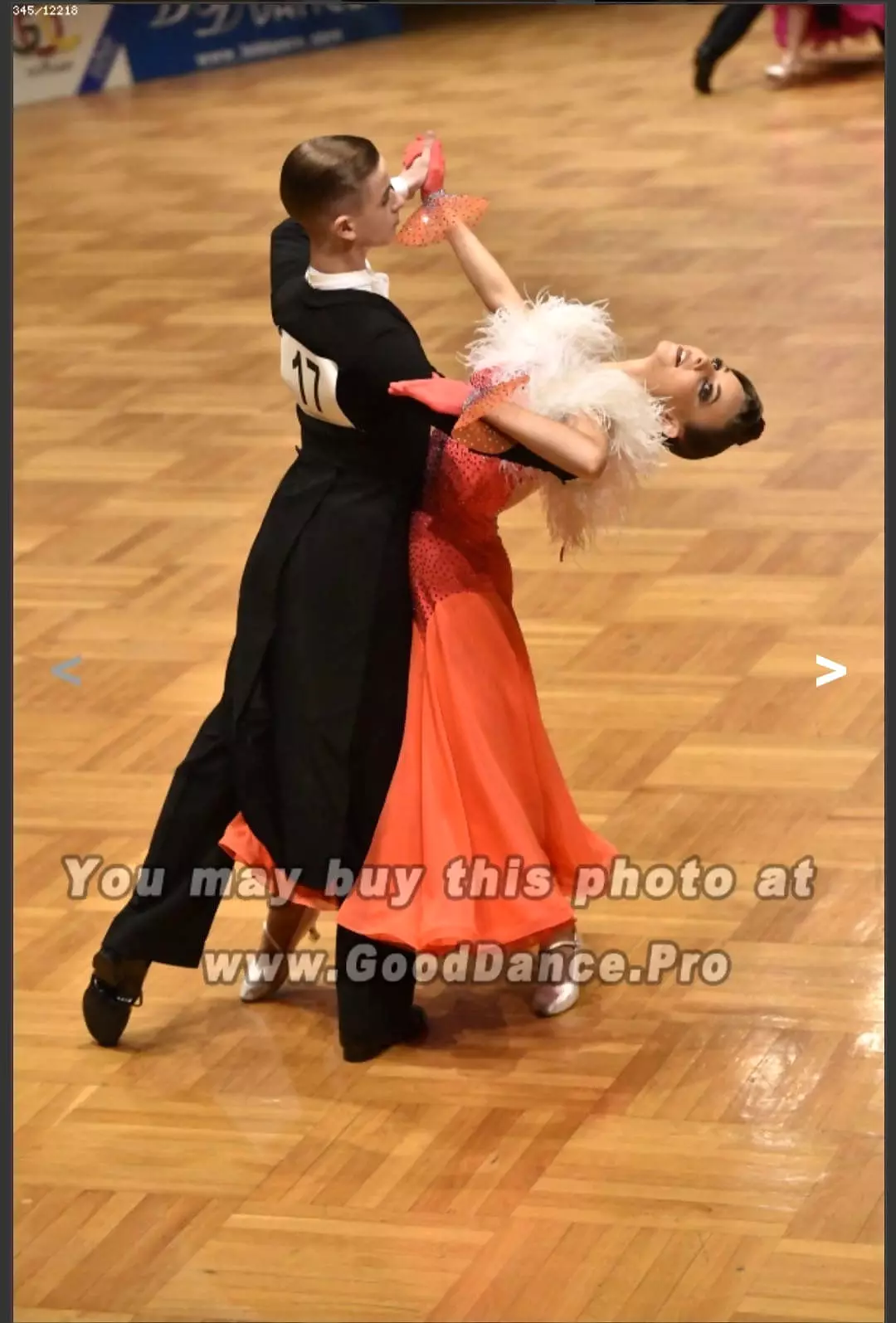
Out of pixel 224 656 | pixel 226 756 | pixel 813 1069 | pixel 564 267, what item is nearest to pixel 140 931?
pixel 226 756

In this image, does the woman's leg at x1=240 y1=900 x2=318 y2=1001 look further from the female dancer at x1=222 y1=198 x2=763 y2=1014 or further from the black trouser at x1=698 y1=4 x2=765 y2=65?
the black trouser at x1=698 y1=4 x2=765 y2=65

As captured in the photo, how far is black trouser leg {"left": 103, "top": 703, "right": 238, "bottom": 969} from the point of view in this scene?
267cm

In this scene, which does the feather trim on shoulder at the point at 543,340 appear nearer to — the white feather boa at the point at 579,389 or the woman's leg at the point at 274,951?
the white feather boa at the point at 579,389

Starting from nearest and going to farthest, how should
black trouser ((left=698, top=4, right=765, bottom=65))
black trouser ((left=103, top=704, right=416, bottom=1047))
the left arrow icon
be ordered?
black trouser ((left=103, top=704, right=416, bottom=1047)) → the left arrow icon → black trouser ((left=698, top=4, right=765, bottom=65))

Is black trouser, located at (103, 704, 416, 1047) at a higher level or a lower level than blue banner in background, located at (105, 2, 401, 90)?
higher

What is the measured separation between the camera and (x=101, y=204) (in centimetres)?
761

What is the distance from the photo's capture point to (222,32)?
408 inches

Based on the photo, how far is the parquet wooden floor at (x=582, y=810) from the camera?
2.32m

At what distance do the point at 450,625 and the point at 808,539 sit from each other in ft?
6.06

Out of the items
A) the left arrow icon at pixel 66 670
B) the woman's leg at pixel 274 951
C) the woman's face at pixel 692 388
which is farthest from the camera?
the left arrow icon at pixel 66 670

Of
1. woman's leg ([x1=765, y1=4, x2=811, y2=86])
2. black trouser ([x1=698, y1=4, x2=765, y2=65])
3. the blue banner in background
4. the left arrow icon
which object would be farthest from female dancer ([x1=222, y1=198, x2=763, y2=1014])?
the blue banner in background

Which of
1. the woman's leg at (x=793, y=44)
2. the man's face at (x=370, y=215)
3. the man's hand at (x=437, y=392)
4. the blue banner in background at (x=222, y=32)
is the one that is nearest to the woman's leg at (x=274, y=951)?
Answer: the man's hand at (x=437, y=392)

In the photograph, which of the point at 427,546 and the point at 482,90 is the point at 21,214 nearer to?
the point at 482,90

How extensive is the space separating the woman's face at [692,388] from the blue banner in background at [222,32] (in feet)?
26.6
